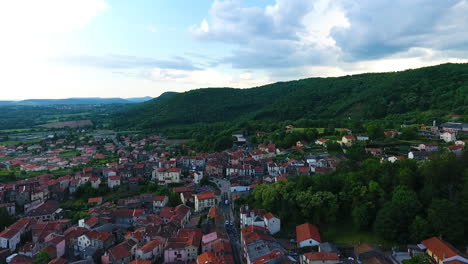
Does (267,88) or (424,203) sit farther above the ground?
(267,88)

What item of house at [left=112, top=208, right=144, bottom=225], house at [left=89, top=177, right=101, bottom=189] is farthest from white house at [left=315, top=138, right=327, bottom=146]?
house at [left=89, top=177, right=101, bottom=189]

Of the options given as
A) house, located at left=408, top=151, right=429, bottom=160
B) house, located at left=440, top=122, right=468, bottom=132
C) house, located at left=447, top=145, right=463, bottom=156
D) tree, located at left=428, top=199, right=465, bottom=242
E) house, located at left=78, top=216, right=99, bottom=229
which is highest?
house, located at left=440, top=122, right=468, bottom=132

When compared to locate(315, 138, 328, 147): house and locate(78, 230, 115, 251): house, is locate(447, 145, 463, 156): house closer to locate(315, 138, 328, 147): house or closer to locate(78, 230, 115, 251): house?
locate(315, 138, 328, 147): house

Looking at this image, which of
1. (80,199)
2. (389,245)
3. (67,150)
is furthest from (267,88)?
(389,245)

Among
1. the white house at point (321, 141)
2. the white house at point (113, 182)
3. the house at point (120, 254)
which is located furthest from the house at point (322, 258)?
the white house at point (113, 182)

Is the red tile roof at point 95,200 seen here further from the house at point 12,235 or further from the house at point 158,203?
the house at point 12,235

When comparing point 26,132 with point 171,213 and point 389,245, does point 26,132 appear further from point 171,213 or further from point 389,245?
point 389,245

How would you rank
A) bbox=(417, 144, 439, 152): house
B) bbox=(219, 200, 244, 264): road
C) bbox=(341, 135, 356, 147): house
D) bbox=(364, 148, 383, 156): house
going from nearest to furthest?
bbox=(219, 200, 244, 264): road
bbox=(417, 144, 439, 152): house
bbox=(364, 148, 383, 156): house
bbox=(341, 135, 356, 147): house
